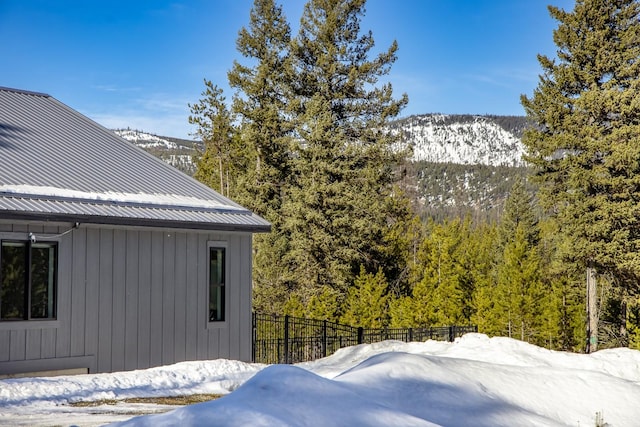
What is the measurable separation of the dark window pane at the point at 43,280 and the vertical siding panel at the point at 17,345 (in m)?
0.37

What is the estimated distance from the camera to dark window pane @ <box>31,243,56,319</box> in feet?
36.8

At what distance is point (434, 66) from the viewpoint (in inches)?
1975

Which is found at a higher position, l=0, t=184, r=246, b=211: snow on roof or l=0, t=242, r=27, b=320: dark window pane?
l=0, t=184, r=246, b=211: snow on roof

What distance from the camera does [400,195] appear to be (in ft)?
124

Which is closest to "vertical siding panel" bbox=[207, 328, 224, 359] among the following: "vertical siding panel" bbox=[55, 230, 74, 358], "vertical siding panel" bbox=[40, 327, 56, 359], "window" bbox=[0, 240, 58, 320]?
"vertical siding panel" bbox=[55, 230, 74, 358]

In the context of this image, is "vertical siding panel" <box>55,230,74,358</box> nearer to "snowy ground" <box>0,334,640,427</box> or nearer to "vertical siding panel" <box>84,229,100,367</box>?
"vertical siding panel" <box>84,229,100,367</box>

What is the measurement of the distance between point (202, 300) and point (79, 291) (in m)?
2.46

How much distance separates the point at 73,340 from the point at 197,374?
210 centimetres

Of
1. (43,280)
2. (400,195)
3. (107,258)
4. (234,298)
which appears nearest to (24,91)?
(107,258)

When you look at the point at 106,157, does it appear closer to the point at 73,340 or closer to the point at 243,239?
the point at 243,239

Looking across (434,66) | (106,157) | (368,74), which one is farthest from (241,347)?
(434,66)

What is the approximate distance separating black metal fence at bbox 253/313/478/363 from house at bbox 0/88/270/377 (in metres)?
2.15

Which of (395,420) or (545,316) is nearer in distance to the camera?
(395,420)

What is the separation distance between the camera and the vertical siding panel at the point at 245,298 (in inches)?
555
